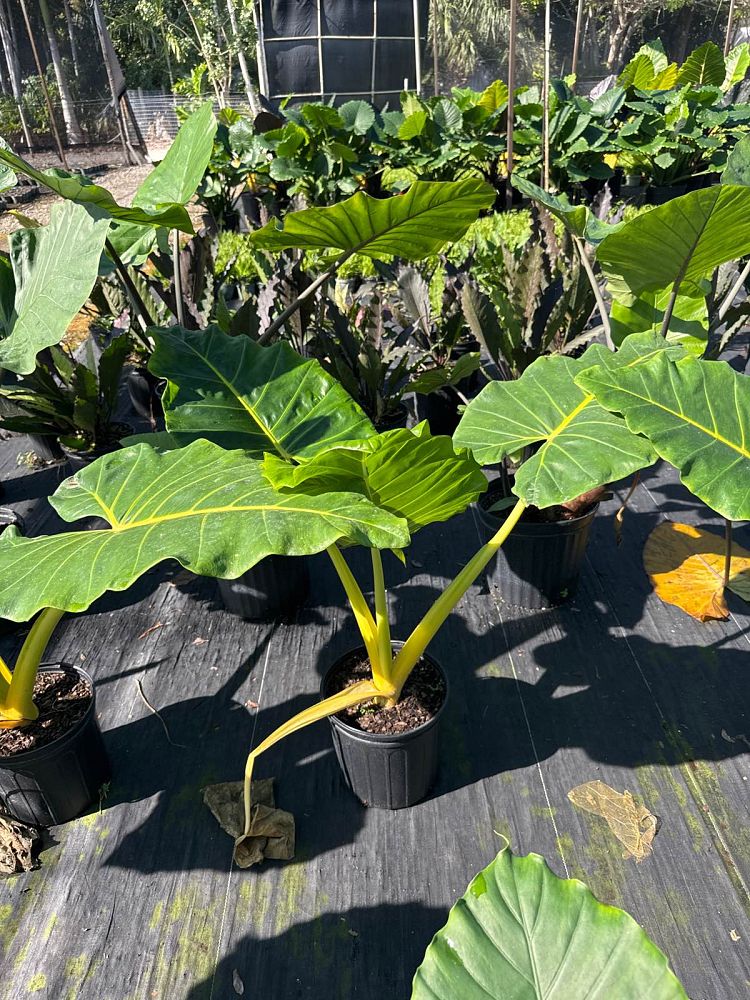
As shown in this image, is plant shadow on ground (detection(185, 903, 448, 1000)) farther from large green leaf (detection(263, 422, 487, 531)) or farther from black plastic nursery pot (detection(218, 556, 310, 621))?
black plastic nursery pot (detection(218, 556, 310, 621))

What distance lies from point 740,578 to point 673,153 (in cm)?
593

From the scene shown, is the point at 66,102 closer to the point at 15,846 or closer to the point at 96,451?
the point at 96,451

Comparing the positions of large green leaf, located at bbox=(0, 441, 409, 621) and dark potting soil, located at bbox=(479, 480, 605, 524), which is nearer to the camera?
large green leaf, located at bbox=(0, 441, 409, 621)

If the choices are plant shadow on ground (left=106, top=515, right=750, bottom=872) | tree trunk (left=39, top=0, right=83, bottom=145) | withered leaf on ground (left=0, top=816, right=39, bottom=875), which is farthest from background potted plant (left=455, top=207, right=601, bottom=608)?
tree trunk (left=39, top=0, right=83, bottom=145)

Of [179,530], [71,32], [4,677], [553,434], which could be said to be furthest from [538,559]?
[71,32]

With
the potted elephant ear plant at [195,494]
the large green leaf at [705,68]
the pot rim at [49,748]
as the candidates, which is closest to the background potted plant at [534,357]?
the potted elephant ear plant at [195,494]

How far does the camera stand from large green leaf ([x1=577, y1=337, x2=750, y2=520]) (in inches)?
40.8

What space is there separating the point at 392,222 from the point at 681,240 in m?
0.64

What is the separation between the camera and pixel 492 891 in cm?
68

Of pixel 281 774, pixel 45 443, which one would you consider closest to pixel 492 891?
pixel 281 774

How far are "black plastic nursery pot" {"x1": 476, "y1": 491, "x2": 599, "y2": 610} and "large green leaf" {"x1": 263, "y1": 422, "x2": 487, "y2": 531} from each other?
2.26 feet

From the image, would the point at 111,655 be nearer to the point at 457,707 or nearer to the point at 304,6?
the point at 457,707

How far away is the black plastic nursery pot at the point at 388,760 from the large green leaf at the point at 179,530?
0.53 m

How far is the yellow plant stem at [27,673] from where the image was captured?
126 cm
